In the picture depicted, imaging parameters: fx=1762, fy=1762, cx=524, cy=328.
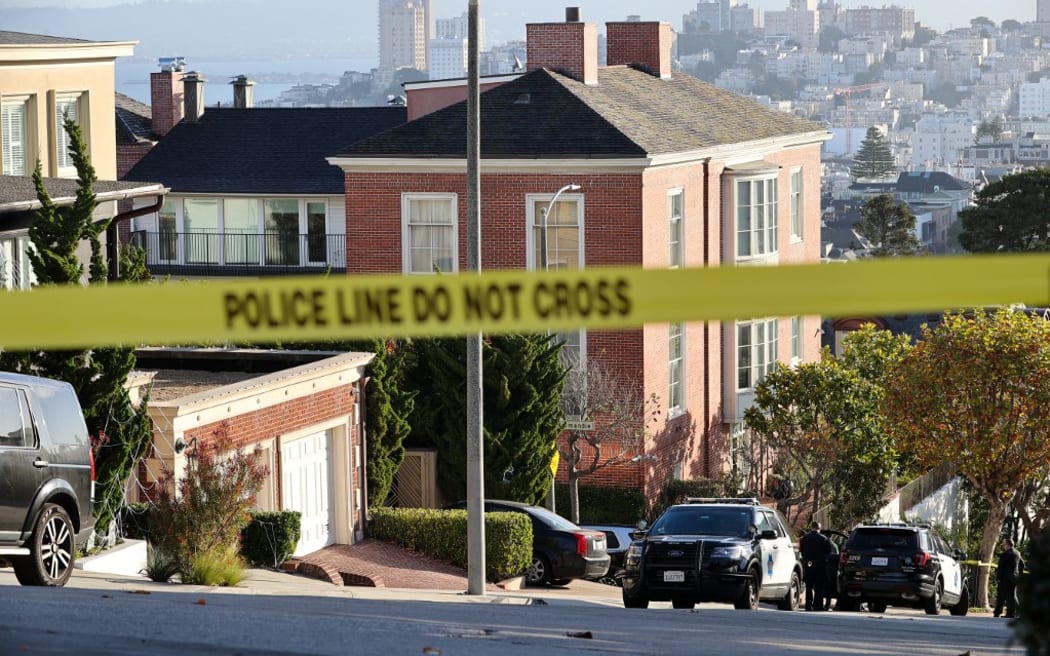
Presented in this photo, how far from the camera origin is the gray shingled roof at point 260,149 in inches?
2621

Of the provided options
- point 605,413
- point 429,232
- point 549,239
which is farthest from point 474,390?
point 429,232

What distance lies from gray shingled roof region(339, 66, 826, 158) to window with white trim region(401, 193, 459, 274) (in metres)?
1.18

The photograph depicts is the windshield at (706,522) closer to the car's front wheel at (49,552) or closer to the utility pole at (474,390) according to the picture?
the utility pole at (474,390)

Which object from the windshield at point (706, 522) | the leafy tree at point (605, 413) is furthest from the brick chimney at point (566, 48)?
the windshield at point (706, 522)

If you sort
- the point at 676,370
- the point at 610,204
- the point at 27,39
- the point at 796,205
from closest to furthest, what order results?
the point at 27,39 < the point at 610,204 < the point at 676,370 < the point at 796,205

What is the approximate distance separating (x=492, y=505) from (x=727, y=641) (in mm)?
14804

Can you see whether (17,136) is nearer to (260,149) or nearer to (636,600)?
(636,600)

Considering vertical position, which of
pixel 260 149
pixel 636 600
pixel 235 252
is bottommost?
pixel 636 600

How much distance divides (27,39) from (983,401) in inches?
809

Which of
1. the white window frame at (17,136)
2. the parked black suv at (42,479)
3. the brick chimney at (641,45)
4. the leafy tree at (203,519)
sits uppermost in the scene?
the brick chimney at (641,45)

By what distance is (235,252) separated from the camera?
2608 inches

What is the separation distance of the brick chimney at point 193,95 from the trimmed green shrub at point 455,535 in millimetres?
45272

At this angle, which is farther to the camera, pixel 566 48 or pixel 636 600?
pixel 566 48

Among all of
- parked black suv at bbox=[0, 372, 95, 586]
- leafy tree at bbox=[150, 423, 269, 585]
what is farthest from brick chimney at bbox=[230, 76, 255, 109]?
parked black suv at bbox=[0, 372, 95, 586]
